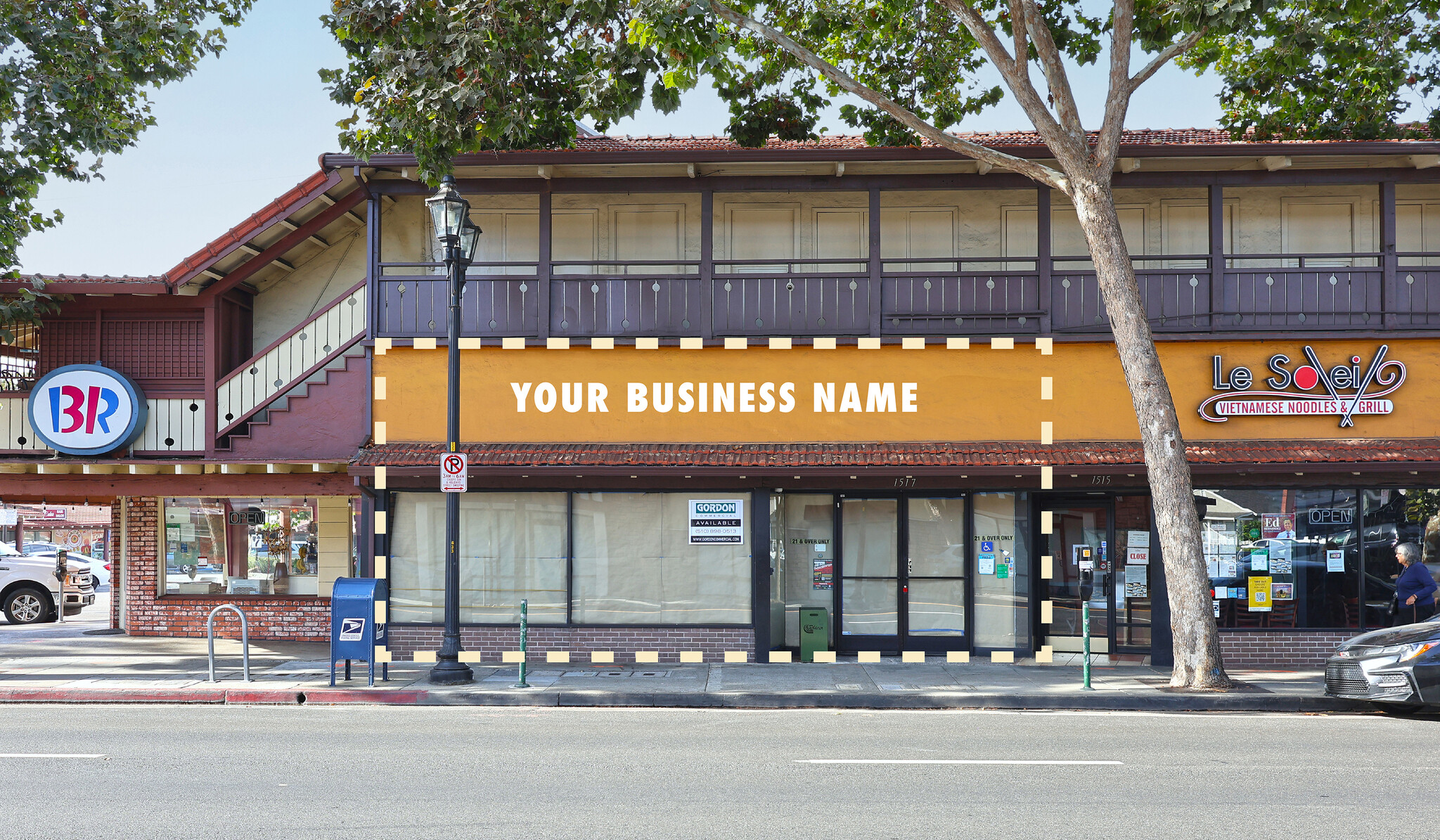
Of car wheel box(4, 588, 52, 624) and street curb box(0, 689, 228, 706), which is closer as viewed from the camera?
street curb box(0, 689, 228, 706)

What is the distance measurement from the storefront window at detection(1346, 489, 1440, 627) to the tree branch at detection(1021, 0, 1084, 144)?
659 cm

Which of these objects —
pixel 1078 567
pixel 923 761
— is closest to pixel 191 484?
pixel 923 761

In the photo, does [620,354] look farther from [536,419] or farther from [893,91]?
[893,91]

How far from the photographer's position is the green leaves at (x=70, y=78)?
14109mm

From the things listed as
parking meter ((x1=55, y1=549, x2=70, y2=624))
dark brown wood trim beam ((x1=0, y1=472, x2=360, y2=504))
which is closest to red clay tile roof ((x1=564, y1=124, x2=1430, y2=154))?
dark brown wood trim beam ((x1=0, y1=472, x2=360, y2=504))

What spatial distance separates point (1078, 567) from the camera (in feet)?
49.1

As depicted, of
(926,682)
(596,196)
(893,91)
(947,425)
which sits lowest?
(926,682)

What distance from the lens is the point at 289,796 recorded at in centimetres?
703

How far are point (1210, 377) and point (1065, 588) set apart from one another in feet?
11.4

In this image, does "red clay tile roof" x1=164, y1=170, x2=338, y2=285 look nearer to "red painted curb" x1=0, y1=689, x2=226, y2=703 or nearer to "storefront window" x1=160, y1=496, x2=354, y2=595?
"storefront window" x1=160, y1=496, x2=354, y2=595

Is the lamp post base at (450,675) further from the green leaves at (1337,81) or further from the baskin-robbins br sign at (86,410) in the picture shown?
the green leaves at (1337,81)

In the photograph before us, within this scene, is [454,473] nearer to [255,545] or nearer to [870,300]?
[870,300]

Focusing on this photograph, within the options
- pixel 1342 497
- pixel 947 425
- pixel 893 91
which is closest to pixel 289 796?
pixel 947 425

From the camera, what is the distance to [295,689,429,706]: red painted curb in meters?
11.8
